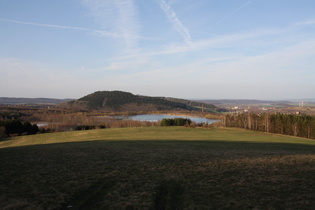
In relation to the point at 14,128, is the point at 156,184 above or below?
above

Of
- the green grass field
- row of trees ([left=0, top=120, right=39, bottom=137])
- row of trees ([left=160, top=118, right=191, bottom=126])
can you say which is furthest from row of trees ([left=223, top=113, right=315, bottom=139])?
row of trees ([left=0, top=120, right=39, bottom=137])

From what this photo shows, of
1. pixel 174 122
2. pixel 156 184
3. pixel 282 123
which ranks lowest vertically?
pixel 174 122

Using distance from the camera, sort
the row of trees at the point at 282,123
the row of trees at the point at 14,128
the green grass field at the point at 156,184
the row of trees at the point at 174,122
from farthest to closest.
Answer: the row of trees at the point at 174,122
the row of trees at the point at 14,128
the row of trees at the point at 282,123
the green grass field at the point at 156,184

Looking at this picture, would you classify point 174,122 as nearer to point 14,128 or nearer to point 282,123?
point 282,123

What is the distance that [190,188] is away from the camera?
10156 millimetres

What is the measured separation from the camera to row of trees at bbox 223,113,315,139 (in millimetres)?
63469

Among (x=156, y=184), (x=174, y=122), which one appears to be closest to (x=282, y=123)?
(x=174, y=122)

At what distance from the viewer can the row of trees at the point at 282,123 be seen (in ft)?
208

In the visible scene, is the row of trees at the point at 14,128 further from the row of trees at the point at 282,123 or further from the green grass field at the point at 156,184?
the row of trees at the point at 282,123

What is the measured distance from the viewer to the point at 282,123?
232ft

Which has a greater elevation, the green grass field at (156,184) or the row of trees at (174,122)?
the green grass field at (156,184)

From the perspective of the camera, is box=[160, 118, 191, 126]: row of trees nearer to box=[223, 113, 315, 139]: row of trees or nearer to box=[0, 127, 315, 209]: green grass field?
box=[223, 113, 315, 139]: row of trees

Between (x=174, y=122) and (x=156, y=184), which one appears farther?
(x=174, y=122)

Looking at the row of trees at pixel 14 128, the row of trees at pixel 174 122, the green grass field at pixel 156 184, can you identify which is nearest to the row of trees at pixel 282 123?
the row of trees at pixel 174 122
